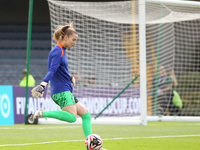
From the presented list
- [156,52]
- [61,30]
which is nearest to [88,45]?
[156,52]

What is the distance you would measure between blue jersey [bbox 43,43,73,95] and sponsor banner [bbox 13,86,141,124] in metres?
6.72

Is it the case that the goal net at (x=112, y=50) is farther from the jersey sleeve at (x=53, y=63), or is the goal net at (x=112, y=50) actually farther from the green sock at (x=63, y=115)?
the green sock at (x=63, y=115)

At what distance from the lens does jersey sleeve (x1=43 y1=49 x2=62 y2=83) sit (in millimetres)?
4626

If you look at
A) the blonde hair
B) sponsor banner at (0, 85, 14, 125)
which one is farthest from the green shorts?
sponsor banner at (0, 85, 14, 125)

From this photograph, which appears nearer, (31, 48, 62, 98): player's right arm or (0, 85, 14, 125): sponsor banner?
(31, 48, 62, 98): player's right arm

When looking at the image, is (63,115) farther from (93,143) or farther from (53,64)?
(53,64)

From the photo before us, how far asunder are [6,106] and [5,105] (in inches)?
1.9

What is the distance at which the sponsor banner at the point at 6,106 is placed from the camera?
35.2 feet

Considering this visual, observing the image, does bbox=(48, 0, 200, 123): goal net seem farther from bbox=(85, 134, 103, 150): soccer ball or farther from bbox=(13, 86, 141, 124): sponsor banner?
bbox=(85, 134, 103, 150): soccer ball

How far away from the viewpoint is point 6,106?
1096 cm

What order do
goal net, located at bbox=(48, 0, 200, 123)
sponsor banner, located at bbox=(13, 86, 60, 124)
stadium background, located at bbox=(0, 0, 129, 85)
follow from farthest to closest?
stadium background, located at bbox=(0, 0, 129, 85) < sponsor banner, located at bbox=(13, 86, 60, 124) < goal net, located at bbox=(48, 0, 200, 123)

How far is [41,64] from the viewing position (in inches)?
812

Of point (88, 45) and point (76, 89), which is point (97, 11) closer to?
point (88, 45)

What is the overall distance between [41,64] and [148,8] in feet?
33.4
